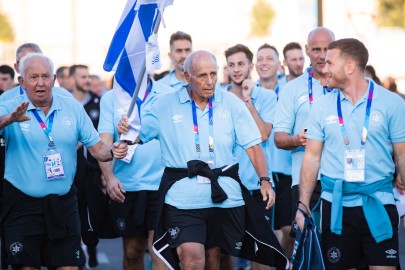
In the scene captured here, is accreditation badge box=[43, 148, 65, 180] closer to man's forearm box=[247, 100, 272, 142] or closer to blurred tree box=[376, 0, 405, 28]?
man's forearm box=[247, 100, 272, 142]

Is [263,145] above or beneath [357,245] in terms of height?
above

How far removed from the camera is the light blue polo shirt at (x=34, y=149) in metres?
8.76

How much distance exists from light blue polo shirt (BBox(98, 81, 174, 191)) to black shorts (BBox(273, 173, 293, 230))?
5.53 feet

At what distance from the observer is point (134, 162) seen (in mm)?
10391

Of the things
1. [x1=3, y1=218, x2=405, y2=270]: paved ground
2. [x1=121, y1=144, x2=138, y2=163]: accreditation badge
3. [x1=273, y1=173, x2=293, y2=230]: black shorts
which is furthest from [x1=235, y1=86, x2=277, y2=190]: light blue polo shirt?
[x1=3, y1=218, x2=405, y2=270]: paved ground

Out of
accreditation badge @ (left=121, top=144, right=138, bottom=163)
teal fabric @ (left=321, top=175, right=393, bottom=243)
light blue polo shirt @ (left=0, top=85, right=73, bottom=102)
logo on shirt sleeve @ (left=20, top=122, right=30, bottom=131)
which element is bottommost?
teal fabric @ (left=321, top=175, right=393, bottom=243)

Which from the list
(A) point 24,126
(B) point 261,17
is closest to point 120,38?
(A) point 24,126

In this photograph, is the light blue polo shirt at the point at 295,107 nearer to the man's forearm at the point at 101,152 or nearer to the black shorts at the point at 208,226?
the black shorts at the point at 208,226

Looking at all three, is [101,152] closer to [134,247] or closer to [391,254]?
[134,247]

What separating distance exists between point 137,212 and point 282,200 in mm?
1995

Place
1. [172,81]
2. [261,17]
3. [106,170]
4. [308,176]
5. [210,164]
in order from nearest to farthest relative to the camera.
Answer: [308,176]
[210,164]
[106,170]
[172,81]
[261,17]

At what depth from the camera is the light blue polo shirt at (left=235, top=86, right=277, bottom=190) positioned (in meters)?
10.6

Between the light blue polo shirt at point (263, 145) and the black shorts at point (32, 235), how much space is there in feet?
7.34

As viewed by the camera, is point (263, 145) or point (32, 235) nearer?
point (32, 235)
